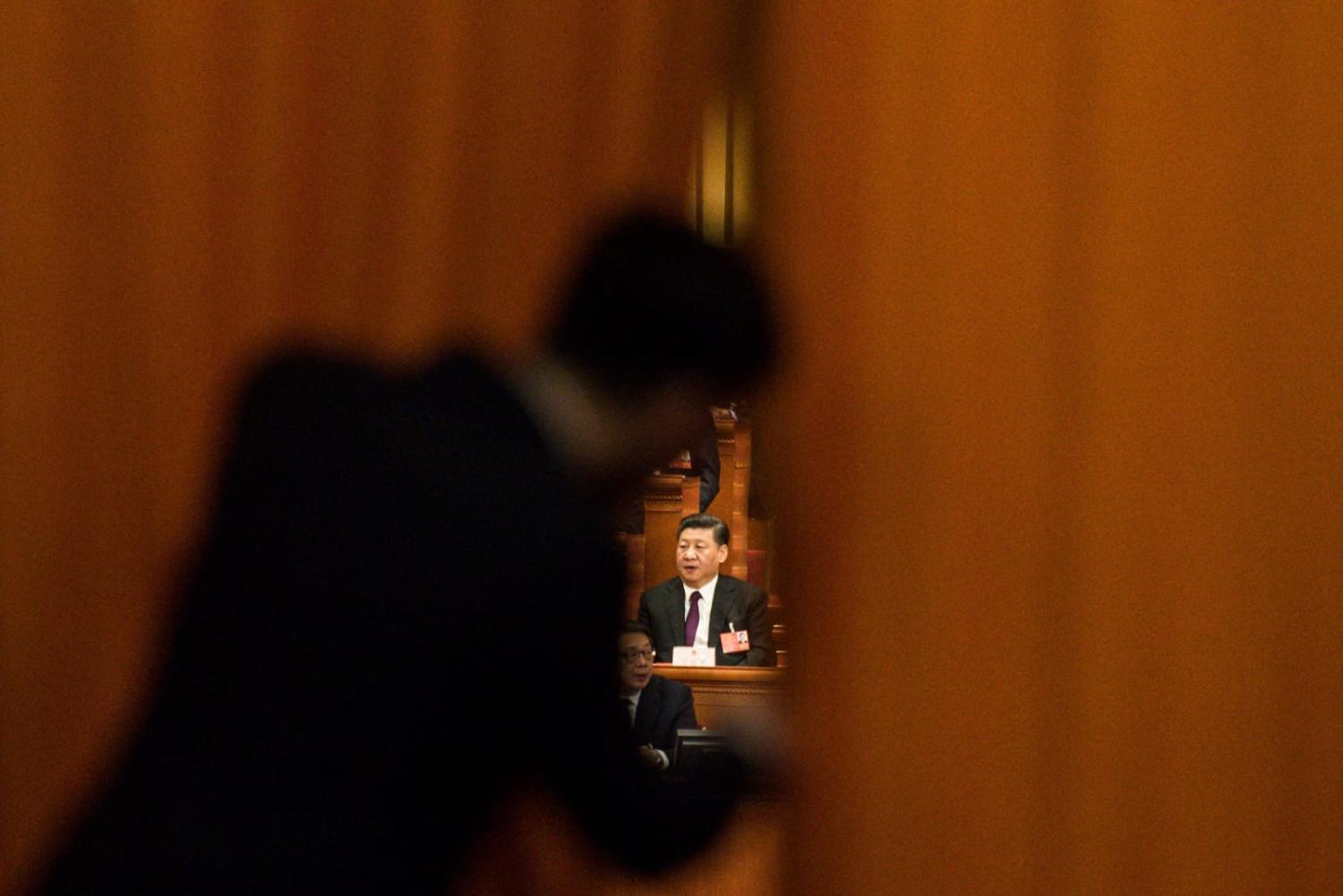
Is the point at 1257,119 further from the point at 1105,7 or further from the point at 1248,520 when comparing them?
the point at 1248,520

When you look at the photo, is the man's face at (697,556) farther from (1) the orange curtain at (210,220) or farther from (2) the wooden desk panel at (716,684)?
(1) the orange curtain at (210,220)

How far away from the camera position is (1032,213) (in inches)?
58.4

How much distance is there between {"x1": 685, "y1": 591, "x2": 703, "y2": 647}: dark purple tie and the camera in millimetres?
3943

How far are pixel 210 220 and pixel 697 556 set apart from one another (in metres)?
2.54

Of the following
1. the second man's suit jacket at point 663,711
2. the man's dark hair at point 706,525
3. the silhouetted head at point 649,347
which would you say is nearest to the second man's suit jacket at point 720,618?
the man's dark hair at point 706,525

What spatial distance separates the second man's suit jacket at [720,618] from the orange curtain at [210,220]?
241 cm

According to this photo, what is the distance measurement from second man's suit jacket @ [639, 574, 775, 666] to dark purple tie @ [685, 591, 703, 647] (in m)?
0.01

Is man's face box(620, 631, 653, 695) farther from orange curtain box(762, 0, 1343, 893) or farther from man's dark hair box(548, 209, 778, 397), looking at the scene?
man's dark hair box(548, 209, 778, 397)

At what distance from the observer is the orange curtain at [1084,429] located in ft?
4.86

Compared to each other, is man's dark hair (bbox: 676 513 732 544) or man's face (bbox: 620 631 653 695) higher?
man's dark hair (bbox: 676 513 732 544)

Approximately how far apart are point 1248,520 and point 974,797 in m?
0.44

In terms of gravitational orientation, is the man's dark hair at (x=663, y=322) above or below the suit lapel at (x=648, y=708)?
above

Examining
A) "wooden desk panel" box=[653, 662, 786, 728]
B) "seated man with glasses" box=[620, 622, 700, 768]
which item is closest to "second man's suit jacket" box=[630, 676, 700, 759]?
"seated man with glasses" box=[620, 622, 700, 768]

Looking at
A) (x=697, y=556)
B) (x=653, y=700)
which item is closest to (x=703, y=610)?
(x=697, y=556)
